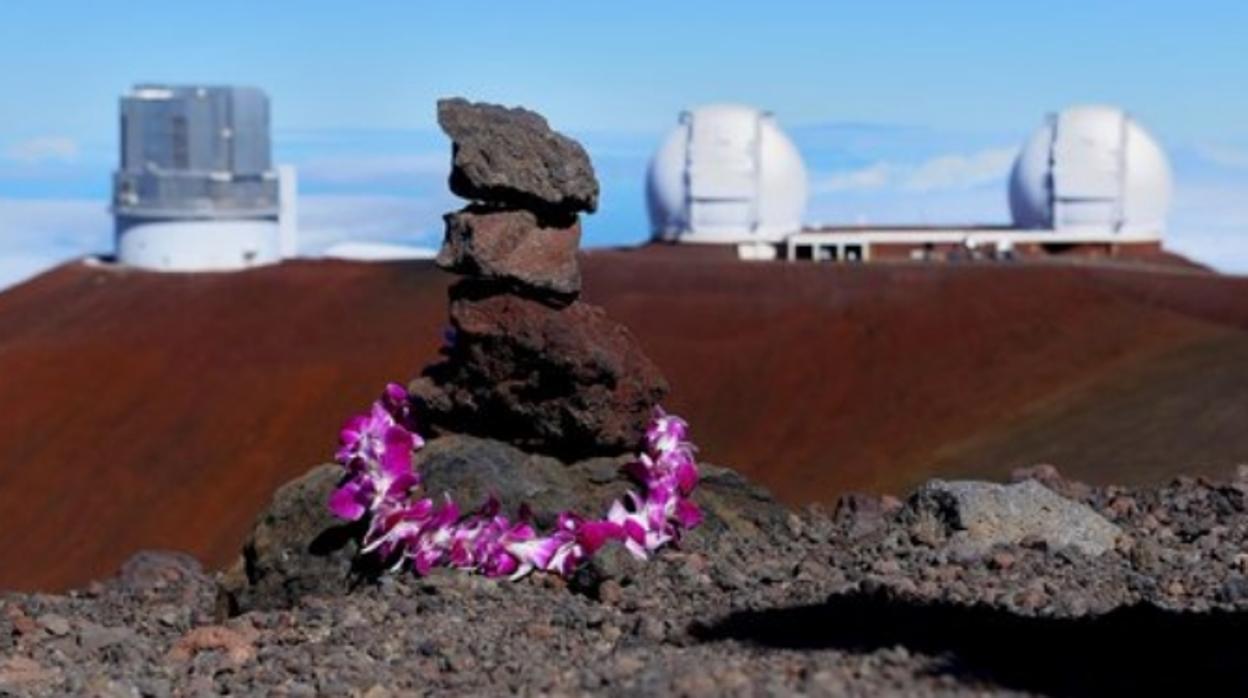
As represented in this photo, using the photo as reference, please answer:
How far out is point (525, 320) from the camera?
12.0 m

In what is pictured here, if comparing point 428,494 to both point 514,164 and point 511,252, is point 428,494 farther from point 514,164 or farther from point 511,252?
point 514,164

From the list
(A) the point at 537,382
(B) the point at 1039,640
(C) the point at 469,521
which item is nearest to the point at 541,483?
(C) the point at 469,521

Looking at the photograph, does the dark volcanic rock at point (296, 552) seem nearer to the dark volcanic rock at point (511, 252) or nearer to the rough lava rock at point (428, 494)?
the rough lava rock at point (428, 494)

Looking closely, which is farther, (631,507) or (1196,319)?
(1196,319)

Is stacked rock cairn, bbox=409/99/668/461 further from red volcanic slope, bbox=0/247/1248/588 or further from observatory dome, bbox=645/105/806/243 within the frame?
observatory dome, bbox=645/105/806/243

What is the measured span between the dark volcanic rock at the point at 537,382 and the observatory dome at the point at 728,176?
23.5 metres

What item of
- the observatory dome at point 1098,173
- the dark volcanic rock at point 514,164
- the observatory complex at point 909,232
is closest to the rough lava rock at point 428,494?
the dark volcanic rock at point 514,164

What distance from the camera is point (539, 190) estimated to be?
477 inches

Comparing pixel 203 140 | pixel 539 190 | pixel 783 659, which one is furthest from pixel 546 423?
pixel 203 140

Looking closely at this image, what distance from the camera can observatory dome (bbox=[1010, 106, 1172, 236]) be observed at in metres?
35.6

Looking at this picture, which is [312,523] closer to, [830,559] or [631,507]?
[631,507]

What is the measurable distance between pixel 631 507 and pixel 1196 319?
56.6ft

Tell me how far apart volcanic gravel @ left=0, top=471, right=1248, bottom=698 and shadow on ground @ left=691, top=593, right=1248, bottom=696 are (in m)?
0.02

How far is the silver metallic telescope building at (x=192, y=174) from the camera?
Answer: 34.9 metres
